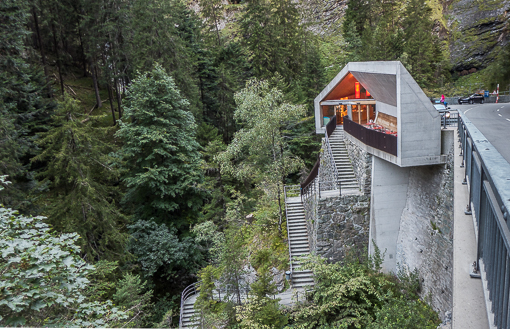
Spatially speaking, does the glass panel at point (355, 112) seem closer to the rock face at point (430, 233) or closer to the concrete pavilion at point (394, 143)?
the concrete pavilion at point (394, 143)

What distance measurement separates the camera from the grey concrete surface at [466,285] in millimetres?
3291

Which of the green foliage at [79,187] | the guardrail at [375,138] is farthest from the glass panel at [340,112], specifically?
the green foliage at [79,187]

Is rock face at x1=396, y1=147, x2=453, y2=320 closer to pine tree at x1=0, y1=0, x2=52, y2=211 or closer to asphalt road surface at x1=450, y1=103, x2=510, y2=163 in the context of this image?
asphalt road surface at x1=450, y1=103, x2=510, y2=163

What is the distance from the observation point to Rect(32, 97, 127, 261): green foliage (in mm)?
14078

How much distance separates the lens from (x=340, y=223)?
1552 cm

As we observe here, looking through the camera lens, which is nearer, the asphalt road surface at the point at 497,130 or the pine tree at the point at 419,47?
the asphalt road surface at the point at 497,130

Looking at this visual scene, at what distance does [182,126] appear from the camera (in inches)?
867

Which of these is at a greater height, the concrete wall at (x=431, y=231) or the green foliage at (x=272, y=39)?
the green foliage at (x=272, y=39)

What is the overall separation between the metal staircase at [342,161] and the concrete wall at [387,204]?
5.44 feet

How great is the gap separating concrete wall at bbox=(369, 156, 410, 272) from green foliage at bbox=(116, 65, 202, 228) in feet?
35.6

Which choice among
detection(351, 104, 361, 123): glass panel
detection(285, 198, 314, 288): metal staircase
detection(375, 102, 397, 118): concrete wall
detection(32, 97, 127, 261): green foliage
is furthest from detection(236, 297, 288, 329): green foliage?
detection(351, 104, 361, 123): glass panel

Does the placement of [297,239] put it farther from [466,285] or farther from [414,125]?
[466,285]

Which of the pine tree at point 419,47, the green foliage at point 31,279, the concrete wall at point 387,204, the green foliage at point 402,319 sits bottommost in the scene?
the green foliage at point 402,319

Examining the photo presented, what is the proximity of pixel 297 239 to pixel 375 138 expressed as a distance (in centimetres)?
674
